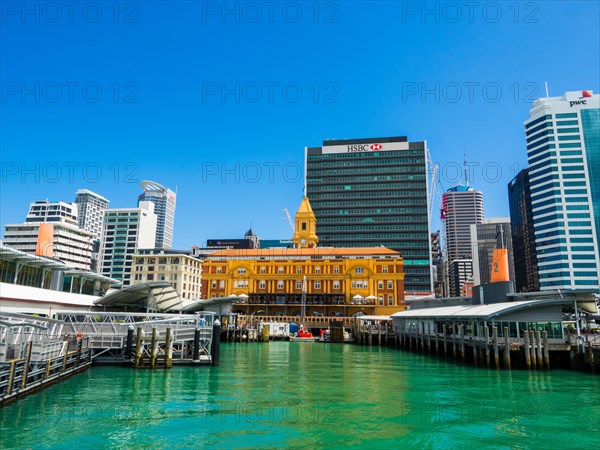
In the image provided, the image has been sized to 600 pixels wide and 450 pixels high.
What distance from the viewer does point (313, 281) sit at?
101 meters

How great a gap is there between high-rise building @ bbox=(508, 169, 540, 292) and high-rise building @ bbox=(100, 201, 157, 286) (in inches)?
5889

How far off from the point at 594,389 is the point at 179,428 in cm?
2481

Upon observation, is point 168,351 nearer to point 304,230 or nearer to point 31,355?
point 31,355

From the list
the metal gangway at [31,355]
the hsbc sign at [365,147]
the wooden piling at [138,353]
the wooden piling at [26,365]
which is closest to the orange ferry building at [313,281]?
the wooden piling at [138,353]

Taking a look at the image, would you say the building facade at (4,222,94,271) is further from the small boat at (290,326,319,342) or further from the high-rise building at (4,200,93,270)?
the small boat at (290,326,319,342)

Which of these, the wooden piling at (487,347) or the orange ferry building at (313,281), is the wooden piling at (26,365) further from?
the orange ferry building at (313,281)

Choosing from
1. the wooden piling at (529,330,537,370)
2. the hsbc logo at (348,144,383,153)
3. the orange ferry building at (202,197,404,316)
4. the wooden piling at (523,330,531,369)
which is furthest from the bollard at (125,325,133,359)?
the hsbc logo at (348,144,383,153)

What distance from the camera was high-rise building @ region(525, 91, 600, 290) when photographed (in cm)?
14812

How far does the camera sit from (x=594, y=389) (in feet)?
91.1

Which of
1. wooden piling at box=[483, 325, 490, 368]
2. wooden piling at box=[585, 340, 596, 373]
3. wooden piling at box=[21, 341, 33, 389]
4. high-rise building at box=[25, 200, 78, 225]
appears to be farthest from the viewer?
high-rise building at box=[25, 200, 78, 225]

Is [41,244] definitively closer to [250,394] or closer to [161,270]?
[250,394]

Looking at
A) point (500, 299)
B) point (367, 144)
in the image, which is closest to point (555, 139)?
point (367, 144)

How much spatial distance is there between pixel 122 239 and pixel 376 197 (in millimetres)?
99285

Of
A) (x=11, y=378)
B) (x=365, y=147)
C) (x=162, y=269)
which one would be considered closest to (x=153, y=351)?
(x=11, y=378)
